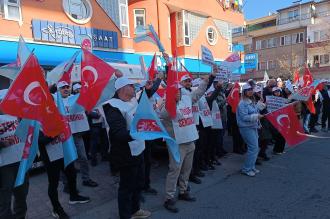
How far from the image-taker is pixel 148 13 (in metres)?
19.3

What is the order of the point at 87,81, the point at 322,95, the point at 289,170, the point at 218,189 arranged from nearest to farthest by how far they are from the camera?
the point at 87,81 → the point at 218,189 → the point at 289,170 → the point at 322,95

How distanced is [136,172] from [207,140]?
3.21m

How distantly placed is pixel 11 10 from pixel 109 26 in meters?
4.82

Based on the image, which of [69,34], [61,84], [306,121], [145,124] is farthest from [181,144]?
[69,34]

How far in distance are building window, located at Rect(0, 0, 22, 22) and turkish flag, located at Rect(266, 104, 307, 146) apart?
10.7m

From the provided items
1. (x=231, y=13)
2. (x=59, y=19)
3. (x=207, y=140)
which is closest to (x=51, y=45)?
(x=59, y=19)

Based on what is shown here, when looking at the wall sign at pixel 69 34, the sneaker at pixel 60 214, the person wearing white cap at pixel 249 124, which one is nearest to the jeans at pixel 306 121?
the person wearing white cap at pixel 249 124

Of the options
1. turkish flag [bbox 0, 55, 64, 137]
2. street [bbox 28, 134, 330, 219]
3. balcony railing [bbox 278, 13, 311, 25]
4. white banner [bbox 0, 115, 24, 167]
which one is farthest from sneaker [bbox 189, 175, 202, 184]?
balcony railing [bbox 278, 13, 311, 25]

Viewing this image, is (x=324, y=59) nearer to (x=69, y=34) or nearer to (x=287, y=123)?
(x=69, y=34)

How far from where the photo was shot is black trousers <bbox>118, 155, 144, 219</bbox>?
3.99 metres

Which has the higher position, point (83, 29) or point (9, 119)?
point (83, 29)

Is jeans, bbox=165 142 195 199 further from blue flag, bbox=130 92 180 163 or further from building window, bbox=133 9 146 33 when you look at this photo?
building window, bbox=133 9 146 33

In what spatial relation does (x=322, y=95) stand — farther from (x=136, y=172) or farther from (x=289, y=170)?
(x=136, y=172)

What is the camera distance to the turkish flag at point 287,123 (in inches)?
262
